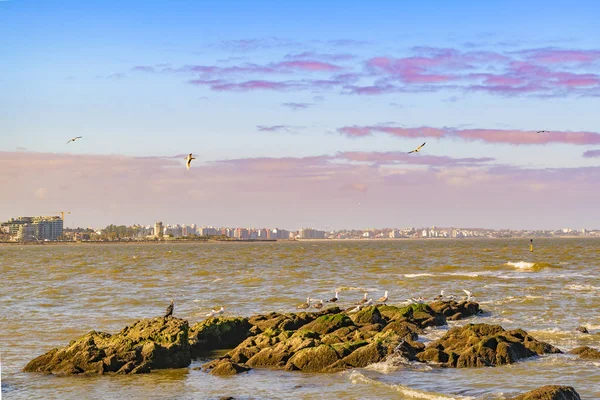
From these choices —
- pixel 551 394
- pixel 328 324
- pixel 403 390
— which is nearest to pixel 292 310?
pixel 328 324

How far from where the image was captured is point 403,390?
18.5 m

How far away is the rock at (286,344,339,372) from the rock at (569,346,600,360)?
7.22 m

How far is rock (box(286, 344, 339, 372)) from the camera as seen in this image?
20984mm

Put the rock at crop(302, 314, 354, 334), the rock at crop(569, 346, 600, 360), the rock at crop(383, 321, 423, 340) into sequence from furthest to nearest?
the rock at crop(302, 314, 354, 334) < the rock at crop(383, 321, 423, 340) < the rock at crop(569, 346, 600, 360)

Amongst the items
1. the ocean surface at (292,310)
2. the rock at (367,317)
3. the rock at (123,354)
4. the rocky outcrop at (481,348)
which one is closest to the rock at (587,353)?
the ocean surface at (292,310)

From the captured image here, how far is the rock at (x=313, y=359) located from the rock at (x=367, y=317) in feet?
19.9

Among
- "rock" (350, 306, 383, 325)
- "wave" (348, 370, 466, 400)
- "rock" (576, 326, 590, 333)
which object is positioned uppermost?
"rock" (350, 306, 383, 325)

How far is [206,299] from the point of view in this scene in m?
42.3

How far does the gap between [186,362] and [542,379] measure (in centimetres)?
975

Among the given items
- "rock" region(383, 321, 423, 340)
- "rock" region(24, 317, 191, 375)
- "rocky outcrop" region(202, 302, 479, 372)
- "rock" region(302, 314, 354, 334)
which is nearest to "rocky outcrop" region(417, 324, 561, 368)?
"rocky outcrop" region(202, 302, 479, 372)

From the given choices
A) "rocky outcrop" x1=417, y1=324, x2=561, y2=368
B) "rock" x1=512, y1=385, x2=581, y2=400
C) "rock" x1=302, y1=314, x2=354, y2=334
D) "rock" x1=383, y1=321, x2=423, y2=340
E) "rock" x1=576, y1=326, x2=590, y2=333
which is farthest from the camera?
"rock" x1=576, y1=326, x2=590, y2=333

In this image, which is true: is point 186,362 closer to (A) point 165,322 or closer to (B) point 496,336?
(A) point 165,322

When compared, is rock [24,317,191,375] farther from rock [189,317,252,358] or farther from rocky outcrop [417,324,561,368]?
rocky outcrop [417,324,561,368]

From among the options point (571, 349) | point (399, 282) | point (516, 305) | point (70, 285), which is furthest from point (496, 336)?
point (70, 285)
